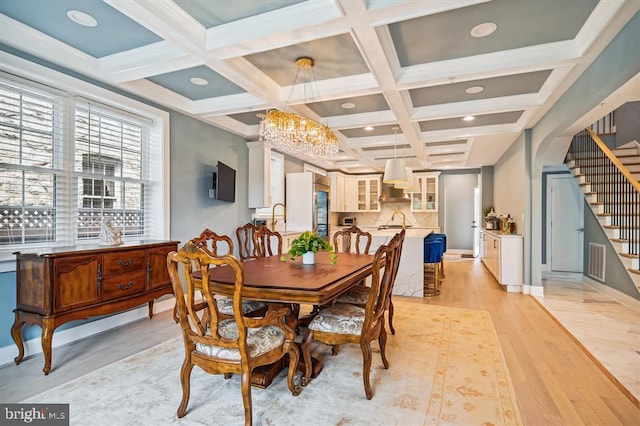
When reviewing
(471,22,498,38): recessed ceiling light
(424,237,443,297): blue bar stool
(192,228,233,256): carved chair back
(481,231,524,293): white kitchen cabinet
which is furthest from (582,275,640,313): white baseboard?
(192,228,233,256): carved chair back

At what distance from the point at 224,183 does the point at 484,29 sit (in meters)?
3.60

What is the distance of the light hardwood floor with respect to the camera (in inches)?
78.5

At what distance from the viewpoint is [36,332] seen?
284 cm

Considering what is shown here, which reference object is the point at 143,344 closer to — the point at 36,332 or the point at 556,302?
the point at 36,332

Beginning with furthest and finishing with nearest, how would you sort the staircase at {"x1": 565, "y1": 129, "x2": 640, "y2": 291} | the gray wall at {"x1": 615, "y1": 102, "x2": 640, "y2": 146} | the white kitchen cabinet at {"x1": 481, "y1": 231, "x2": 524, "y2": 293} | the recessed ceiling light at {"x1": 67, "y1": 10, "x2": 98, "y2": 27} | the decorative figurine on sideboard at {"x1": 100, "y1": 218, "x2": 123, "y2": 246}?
the gray wall at {"x1": 615, "y1": 102, "x2": 640, "y2": 146}, the white kitchen cabinet at {"x1": 481, "y1": 231, "x2": 524, "y2": 293}, the staircase at {"x1": 565, "y1": 129, "x2": 640, "y2": 291}, the decorative figurine on sideboard at {"x1": 100, "y1": 218, "x2": 123, "y2": 246}, the recessed ceiling light at {"x1": 67, "y1": 10, "x2": 98, "y2": 27}

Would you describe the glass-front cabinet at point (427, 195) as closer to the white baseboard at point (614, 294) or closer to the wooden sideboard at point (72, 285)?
the white baseboard at point (614, 294)

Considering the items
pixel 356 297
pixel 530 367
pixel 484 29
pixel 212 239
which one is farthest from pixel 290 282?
pixel 484 29

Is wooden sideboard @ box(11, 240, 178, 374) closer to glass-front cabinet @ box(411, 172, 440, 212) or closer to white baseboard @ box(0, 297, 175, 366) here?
white baseboard @ box(0, 297, 175, 366)

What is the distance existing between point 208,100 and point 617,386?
4786 millimetres

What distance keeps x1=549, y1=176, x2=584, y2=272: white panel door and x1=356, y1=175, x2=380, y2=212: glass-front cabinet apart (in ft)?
14.3

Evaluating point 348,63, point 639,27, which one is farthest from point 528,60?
point 348,63

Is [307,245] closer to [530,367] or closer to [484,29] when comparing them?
[530,367]
